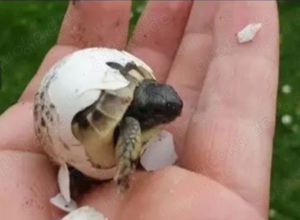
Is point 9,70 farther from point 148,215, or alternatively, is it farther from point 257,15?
point 148,215

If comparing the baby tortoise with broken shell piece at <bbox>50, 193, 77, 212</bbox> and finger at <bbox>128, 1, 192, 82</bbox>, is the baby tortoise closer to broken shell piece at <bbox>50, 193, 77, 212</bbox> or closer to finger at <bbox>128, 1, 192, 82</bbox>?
broken shell piece at <bbox>50, 193, 77, 212</bbox>

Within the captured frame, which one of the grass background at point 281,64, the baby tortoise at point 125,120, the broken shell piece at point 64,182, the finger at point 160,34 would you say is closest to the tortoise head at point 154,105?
the baby tortoise at point 125,120

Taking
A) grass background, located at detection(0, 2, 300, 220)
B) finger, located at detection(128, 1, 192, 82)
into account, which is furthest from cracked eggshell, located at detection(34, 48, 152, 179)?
grass background, located at detection(0, 2, 300, 220)

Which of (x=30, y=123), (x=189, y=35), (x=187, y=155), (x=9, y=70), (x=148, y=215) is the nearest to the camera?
(x=148, y=215)

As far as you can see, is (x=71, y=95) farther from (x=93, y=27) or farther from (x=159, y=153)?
(x=93, y=27)

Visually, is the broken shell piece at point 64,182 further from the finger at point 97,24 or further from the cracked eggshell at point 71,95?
the finger at point 97,24

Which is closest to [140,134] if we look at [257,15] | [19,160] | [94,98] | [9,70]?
[94,98]

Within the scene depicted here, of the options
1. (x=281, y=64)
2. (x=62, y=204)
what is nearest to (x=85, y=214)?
(x=62, y=204)
